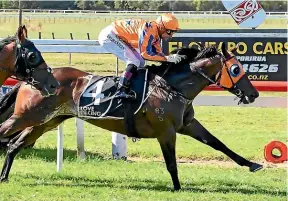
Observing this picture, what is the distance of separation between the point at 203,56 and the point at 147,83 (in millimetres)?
835

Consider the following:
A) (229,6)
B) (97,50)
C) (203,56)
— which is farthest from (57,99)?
(229,6)

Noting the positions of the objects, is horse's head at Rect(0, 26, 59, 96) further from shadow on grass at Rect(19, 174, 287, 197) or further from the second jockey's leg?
shadow on grass at Rect(19, 174, 287, 197)

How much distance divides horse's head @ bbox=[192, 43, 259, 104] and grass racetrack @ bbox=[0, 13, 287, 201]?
1.22 m

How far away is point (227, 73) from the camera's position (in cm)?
816

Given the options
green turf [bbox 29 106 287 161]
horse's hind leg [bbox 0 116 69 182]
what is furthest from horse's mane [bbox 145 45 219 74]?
green turf [bbox 29 106 287 161]

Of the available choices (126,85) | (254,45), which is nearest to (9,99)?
(126,85)

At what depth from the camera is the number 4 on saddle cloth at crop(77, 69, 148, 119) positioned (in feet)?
26.5

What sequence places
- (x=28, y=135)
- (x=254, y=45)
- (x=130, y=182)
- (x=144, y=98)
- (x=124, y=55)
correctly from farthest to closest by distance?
(x=254, y=45) < (x=28, y=135) < (x=124, y=55) < (x=130, y=182) < (x=144, y=98)

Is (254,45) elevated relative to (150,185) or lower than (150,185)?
elevated

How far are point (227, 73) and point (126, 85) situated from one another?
130 centimetres

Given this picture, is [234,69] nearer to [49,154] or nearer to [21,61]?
[21,61]

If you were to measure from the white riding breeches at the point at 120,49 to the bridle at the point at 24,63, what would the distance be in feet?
5.08

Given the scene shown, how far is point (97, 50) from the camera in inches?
451

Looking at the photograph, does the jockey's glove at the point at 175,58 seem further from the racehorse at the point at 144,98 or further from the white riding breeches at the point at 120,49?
the white riding breeches at the point at 120,49
